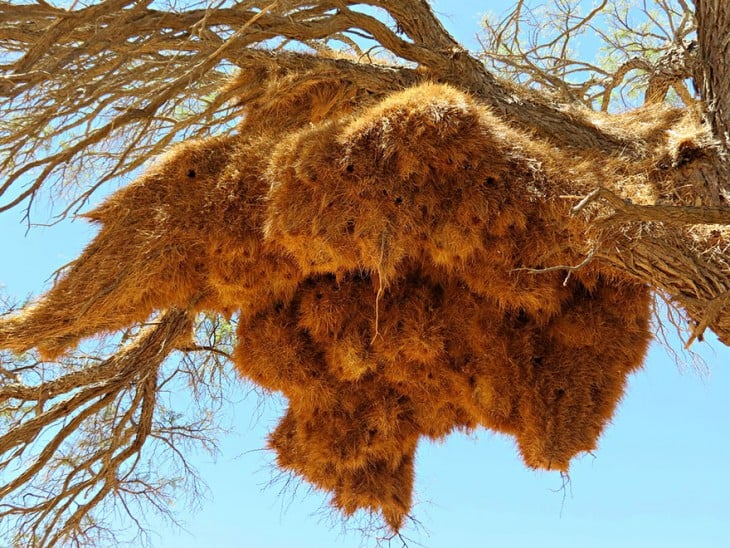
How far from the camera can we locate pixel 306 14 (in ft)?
17.7

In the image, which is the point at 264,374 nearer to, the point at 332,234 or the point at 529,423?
the point at 332,234

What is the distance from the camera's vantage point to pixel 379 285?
4.59 metres

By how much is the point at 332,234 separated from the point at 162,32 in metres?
1.92

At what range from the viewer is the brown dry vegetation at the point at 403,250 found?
4.03m

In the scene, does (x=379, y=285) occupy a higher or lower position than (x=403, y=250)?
higher

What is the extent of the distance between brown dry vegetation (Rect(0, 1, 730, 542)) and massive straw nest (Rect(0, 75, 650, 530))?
12mm

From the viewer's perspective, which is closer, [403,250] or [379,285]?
[403,250]

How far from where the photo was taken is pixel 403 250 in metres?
4.07

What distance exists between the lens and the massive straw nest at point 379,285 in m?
4.05

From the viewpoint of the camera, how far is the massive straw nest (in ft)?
13.3

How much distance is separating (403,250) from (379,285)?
1.84 ft

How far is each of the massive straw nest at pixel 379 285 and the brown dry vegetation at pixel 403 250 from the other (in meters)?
0.01

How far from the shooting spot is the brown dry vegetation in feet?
13.2

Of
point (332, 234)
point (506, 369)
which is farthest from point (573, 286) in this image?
point (332, 234)
